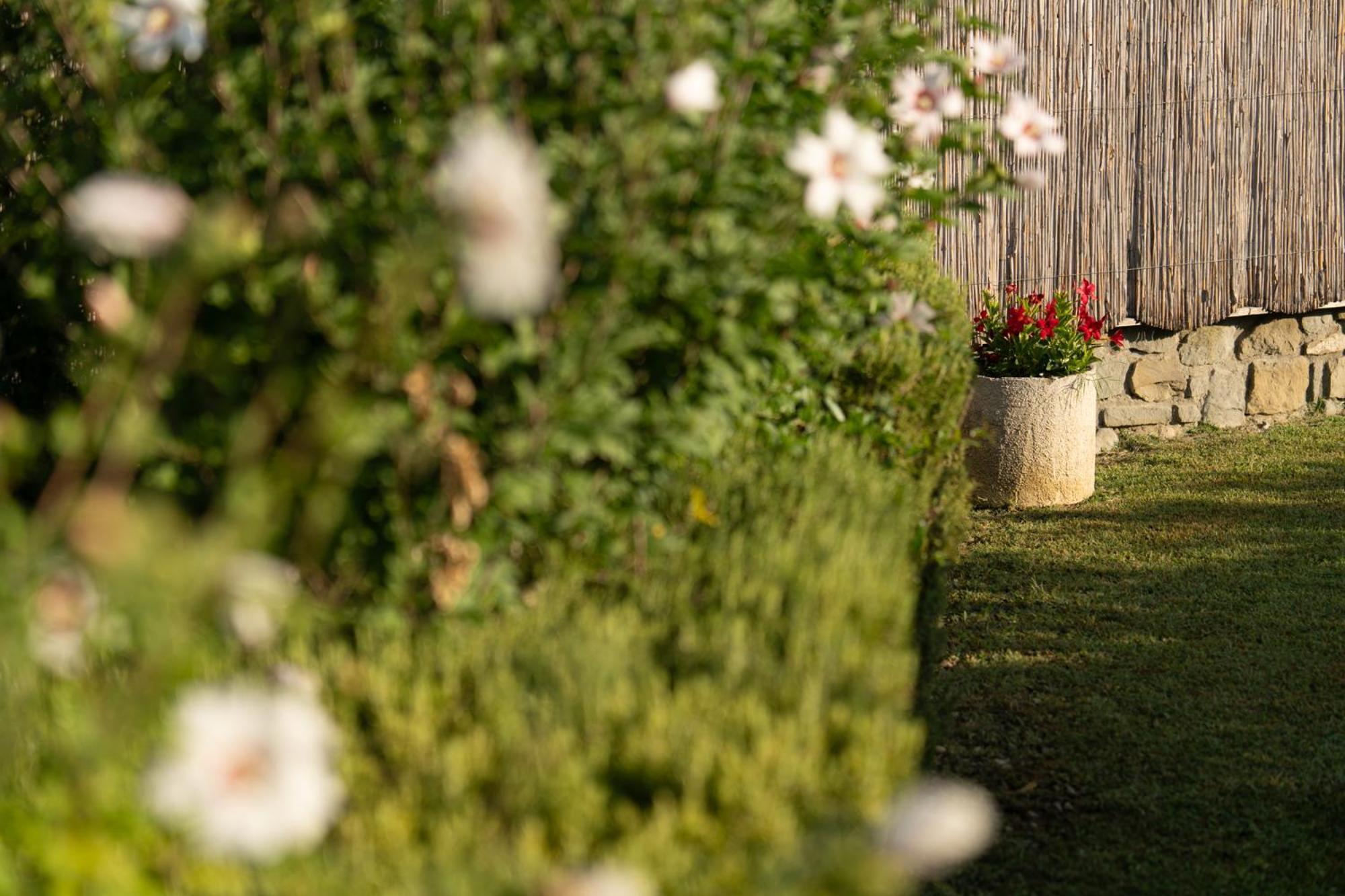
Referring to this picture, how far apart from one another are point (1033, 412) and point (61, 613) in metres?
4.69

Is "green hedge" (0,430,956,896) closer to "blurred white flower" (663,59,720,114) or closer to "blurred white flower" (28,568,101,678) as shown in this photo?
"blurred white flower" (28,568,101,678)

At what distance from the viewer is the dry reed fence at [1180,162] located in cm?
639

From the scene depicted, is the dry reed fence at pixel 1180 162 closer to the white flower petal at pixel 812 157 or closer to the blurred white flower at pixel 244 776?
the white flower petal at pixel 812 157

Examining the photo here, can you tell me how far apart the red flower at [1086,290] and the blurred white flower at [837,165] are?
4.43 meters

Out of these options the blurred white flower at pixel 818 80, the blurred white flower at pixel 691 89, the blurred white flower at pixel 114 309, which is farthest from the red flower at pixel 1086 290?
the blurred white flower at pixel 114 309

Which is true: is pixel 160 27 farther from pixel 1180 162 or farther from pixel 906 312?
pixel 1180 162

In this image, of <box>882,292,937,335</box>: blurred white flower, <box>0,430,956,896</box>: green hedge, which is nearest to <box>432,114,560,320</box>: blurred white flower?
<box>0,430,956,896</box>: green hedge

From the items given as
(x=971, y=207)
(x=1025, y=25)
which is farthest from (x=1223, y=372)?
(x=971, y=207)

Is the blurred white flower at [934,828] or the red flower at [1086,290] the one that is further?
the red flower at [1086,290]

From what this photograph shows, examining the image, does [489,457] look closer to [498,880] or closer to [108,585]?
[108,585]

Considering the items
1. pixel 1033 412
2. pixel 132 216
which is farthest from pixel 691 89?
pixel 1033 412

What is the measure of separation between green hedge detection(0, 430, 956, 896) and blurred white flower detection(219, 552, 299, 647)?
0.05m

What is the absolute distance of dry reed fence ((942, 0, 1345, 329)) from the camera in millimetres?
6391

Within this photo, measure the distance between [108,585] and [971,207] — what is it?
6.03 ft
